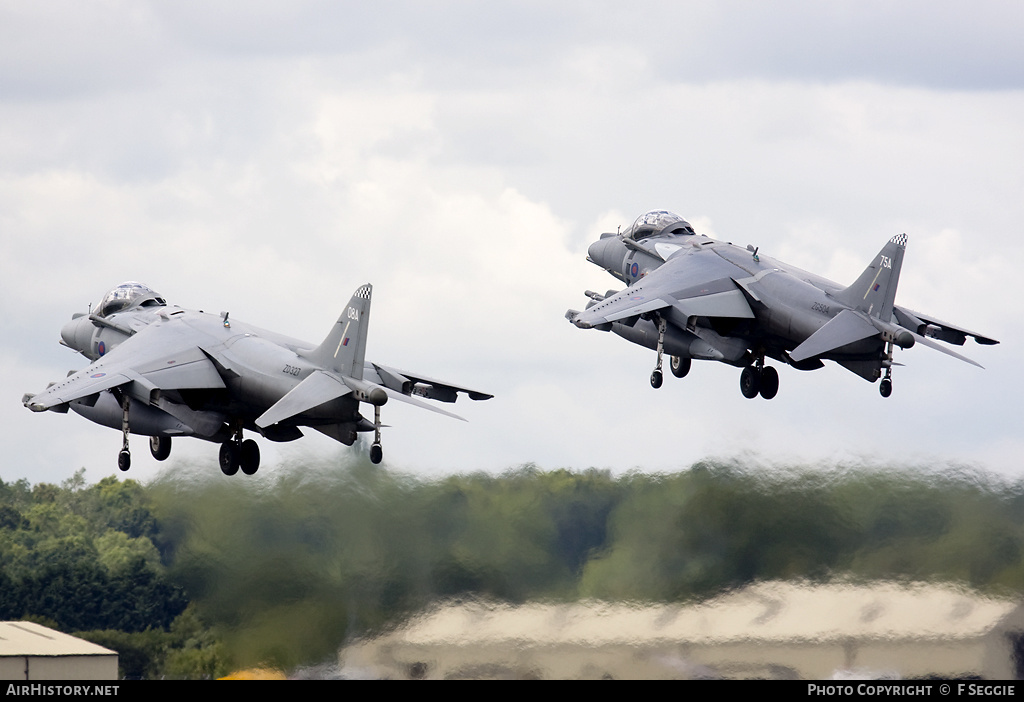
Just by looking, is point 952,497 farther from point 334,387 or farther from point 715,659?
point 334,387

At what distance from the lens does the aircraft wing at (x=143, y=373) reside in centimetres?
4741

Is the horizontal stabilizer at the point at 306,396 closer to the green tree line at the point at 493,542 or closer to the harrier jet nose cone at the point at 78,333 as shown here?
the green tree line at the point at 493,542

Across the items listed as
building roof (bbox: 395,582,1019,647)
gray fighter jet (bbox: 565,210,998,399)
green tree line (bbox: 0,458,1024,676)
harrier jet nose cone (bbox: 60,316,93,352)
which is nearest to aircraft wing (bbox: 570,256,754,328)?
gray fighter jet (bbox: 565,210,998,399)

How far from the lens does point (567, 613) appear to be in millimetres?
43938

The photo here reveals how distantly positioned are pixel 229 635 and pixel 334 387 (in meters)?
5.72

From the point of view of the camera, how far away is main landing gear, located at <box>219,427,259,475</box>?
4875 cm

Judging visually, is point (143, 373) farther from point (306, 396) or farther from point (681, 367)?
point (681, 367)

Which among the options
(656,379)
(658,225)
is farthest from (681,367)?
(658,225)

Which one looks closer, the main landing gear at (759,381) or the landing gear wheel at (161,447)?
the landing gear wheel at (161,447)

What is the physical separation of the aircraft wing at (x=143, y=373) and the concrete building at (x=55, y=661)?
557 cm

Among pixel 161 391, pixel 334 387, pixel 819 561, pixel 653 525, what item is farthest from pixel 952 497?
pixel 161 391

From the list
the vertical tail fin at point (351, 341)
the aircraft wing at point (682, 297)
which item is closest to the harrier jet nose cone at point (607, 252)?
the aircraft wing at point (682, 297)

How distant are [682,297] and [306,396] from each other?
10764mm

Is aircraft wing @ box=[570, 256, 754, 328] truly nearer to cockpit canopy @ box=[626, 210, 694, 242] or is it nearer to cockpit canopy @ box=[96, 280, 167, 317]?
cockpit canopy @ box=[626, 210, 694, 242]
